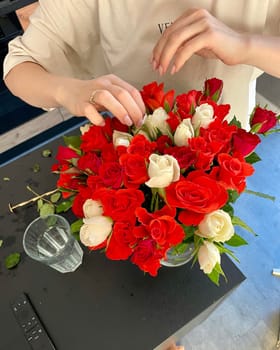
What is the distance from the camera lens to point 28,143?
70.1 inches

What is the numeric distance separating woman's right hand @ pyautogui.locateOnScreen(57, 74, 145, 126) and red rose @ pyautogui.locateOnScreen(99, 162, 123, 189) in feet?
0.32

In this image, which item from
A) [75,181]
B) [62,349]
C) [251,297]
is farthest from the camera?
[251,297]

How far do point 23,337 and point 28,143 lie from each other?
123cm

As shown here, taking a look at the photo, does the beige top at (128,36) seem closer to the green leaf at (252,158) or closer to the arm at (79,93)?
the arm at (79,93)

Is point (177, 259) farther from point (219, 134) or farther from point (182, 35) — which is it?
point (182, 35)

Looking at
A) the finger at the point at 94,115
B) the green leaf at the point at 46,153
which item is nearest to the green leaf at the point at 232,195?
the finger at the point at 94,115

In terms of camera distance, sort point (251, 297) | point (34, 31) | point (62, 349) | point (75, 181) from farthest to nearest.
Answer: point (251, 297) → point (34, 31) → point (62, 349) → point (75, 181)

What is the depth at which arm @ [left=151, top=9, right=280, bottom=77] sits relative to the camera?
0.58 metres

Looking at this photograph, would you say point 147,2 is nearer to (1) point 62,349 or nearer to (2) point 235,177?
(2) point 235,177

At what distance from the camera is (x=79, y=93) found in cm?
63

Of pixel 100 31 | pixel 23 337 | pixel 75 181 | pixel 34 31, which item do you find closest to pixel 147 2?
pixel 100 31

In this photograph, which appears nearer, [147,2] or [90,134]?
[90,134]

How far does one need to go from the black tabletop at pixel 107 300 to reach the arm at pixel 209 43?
400 mm

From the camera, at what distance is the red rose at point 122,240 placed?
1.59 ft
